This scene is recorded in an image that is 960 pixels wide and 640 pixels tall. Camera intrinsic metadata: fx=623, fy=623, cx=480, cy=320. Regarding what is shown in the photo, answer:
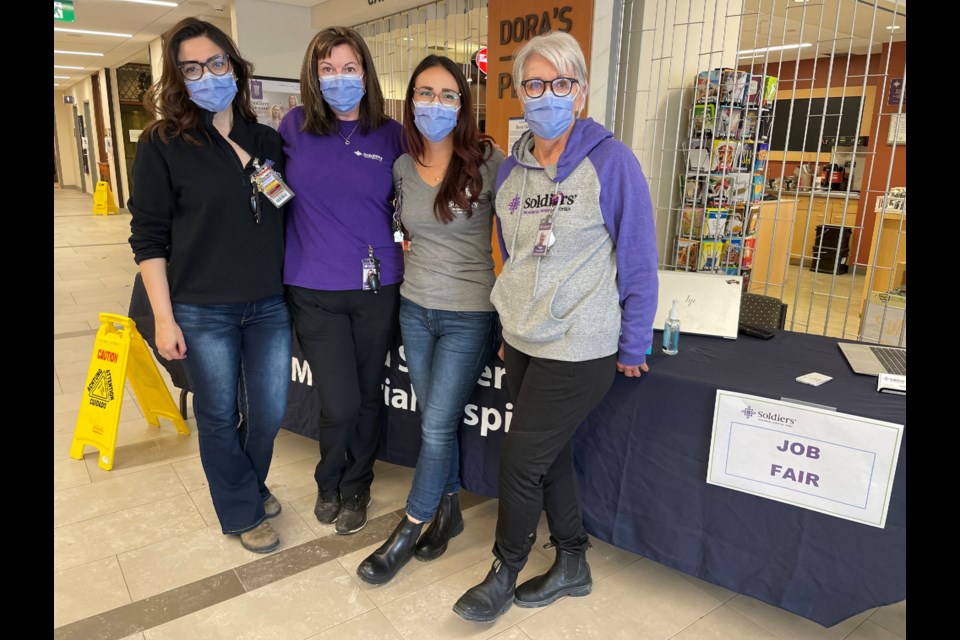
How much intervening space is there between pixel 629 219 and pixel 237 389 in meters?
1.41

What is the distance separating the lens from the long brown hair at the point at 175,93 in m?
1.80

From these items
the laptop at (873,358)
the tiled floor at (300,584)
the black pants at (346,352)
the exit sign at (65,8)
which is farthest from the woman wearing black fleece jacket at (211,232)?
the exit sign at (65,8)

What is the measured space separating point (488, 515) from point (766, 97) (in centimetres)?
275

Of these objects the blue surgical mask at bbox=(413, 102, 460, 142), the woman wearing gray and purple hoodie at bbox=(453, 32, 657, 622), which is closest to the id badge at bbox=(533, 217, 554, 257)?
the woman wearing gray and purple hoodie at bbox=(453, 32, 657, 622)

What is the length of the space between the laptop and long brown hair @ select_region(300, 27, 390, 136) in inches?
64.9

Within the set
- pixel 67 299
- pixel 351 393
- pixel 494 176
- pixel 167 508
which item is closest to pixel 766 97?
pixel 494 176

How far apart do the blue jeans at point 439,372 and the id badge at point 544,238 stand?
0.36m

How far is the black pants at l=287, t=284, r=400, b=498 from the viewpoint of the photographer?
6.57ft

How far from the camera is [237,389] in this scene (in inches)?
83.2

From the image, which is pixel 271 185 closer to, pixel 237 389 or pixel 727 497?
pixel 237 389

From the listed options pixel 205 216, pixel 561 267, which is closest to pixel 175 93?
pixel 205 216

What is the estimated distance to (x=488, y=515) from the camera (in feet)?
8.02

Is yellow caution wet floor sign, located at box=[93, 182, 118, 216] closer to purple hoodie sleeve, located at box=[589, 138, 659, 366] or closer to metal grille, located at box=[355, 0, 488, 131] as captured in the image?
metal grille, located at box=[355, 0, 488, 131]

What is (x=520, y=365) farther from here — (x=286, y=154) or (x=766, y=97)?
(x=766, y=97)
